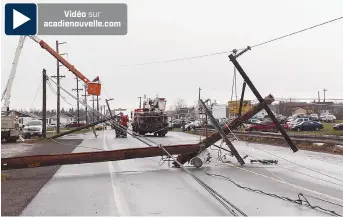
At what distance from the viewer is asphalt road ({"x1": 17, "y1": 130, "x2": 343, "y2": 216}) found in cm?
764

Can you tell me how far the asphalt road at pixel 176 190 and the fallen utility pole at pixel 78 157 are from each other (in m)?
0.46

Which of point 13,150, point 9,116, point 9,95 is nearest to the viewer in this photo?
point 13,150

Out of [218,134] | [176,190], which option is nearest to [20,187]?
[176,190]

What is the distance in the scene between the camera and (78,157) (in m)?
12.9

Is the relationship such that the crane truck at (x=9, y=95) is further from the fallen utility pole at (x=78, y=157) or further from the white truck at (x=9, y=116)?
the fallen utility pole at (x=78, y=157)

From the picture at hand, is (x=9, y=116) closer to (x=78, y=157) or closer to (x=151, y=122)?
(x=151, y=122)

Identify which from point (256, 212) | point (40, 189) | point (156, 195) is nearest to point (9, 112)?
point (40, 189)

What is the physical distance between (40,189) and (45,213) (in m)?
2.87

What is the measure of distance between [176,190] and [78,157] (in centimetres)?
431

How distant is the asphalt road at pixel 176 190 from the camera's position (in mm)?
7640

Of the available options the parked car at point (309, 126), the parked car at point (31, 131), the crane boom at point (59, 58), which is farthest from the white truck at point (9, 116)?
the parked car at point (309, 126)

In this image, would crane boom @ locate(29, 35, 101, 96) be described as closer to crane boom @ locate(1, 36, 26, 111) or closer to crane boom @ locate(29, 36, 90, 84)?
crane boom @ locate(29, 36, 90, 84)

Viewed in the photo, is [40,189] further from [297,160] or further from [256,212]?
[297,160]

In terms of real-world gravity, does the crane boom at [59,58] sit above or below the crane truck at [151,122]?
above
